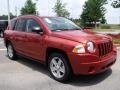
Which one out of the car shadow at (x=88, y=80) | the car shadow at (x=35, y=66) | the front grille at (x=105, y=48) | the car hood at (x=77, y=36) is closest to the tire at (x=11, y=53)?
the car shadow at (x=35, y=66)

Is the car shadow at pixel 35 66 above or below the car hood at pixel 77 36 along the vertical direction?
below

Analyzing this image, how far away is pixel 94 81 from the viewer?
6914 mm

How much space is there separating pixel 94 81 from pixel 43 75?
5.07 ft

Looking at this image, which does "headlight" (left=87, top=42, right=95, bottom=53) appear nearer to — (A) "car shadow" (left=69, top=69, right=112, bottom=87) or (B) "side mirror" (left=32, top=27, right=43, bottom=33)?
(A) "car shadow" (left=69, top=69, right=112, bottom=87)

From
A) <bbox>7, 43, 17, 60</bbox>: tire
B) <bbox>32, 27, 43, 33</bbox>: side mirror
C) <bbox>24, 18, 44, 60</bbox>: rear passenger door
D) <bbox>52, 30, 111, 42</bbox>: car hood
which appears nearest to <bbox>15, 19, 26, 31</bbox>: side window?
<bbox>24, 18, 44, 60</bbox>: rear passenger door

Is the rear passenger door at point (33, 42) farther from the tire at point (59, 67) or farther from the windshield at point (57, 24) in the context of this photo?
the tire at point (59, 67)

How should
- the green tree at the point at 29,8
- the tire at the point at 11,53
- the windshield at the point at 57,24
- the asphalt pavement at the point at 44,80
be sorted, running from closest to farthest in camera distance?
the asphalt pavement at the point at 44,80, the windshield at the point at 57,24, the tire at the point at 11,53, the green tree at the point at 29,8

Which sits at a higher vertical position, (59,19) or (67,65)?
(59,19)

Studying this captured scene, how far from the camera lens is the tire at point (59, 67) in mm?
6683

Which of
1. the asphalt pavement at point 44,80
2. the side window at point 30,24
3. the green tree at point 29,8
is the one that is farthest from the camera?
the green tree at point 29,8

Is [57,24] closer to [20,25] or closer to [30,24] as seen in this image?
[30,24]

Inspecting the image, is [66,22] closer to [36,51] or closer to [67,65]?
[36,51]

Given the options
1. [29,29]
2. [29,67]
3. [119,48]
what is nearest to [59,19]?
[29,29]

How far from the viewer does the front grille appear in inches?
259
